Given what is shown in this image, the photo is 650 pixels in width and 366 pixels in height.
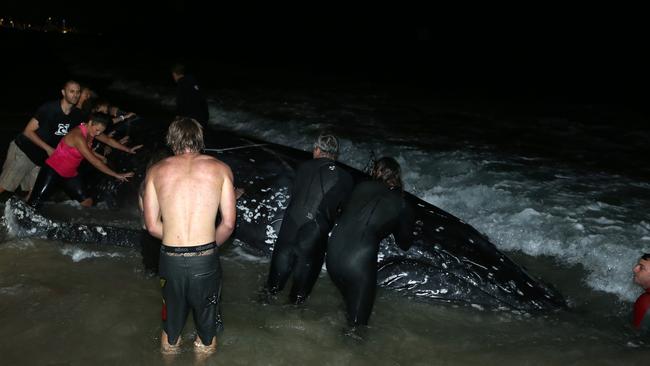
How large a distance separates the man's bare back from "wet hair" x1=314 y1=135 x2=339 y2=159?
52.7 inches

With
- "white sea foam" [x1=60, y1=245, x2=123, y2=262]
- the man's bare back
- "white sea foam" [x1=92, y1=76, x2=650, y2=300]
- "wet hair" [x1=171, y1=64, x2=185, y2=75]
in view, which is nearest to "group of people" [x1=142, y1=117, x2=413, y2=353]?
the man's bare back

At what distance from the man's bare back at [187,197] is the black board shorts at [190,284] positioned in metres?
0.09

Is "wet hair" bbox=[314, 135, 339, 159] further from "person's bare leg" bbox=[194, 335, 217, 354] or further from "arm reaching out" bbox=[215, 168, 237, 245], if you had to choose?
"person's bare leg" bbox=[194, 335, 217, 354]

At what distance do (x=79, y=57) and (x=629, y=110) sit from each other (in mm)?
34780

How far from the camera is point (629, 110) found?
67.4 ft

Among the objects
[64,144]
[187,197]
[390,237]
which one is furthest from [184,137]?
[64,144]

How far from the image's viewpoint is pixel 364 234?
5.02 m

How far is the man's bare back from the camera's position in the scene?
4.05 m

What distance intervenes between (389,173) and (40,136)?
192 inches

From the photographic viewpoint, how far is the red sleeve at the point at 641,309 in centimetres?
505

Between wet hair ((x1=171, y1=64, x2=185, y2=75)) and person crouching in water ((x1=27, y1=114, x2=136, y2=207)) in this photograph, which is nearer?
person crouching in water ((x1=27, y1=114, x2=136, y2=207))

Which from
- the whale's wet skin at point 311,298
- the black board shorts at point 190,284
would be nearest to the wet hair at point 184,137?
the black board shorts at point 190,284

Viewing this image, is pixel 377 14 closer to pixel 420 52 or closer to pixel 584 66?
pixel 420 52

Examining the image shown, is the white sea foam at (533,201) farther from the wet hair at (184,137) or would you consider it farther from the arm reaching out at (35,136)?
the arm reaching out at (35,136)
